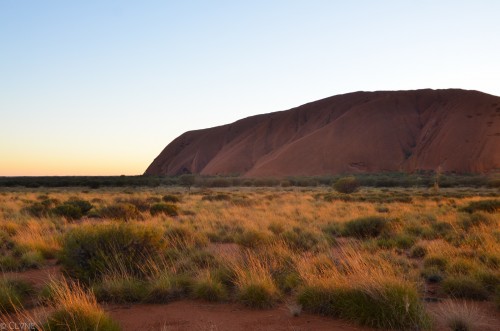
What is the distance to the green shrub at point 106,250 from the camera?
6504 millimetres

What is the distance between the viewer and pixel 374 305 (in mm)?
4648

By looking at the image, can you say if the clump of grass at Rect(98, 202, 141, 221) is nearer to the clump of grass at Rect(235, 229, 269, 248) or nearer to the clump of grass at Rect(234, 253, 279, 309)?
the clump of grass at Rect(235, 229, 269, 248)

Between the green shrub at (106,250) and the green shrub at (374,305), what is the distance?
3.14m

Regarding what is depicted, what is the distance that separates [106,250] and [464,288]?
5.61m

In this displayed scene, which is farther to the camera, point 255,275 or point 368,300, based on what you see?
Answer: point 255,275

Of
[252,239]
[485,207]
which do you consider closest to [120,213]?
[252,239]

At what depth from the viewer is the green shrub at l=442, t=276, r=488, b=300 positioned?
18.7 ft

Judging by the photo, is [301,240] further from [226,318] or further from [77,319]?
[77,319]

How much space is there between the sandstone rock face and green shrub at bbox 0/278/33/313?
7066 centimetres

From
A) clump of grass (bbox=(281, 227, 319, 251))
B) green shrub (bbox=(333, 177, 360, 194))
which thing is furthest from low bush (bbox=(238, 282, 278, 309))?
green shrub (bbox=(333, 177, 360, 194))

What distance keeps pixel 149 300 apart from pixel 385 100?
95.4 metres

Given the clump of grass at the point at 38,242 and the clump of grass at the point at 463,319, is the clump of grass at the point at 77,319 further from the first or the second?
the clump of grass at the point at 38,242

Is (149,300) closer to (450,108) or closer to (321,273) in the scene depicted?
(321,273)

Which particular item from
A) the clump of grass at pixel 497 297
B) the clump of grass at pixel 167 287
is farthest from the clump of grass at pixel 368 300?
the clump of grass at pixel 167 287
